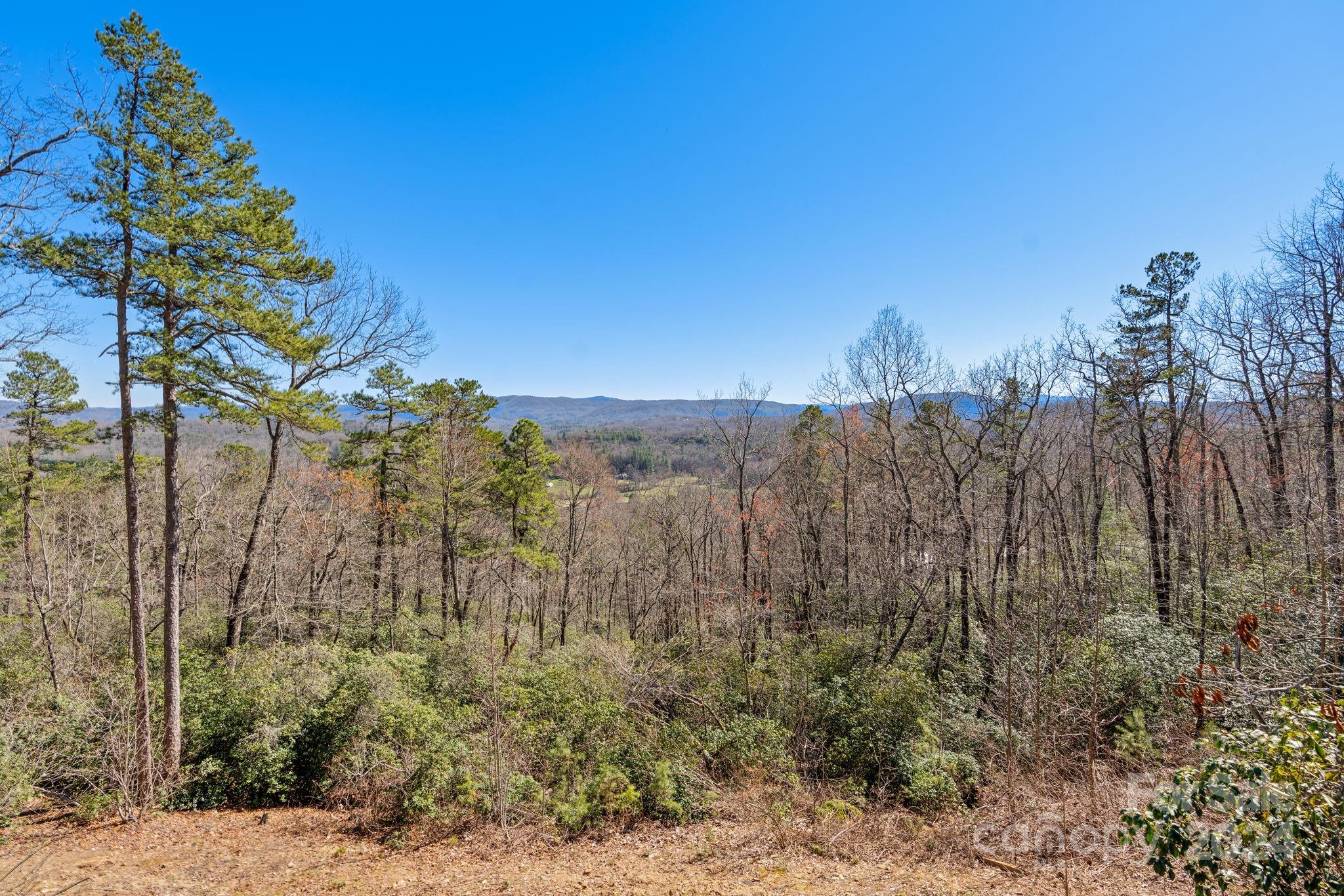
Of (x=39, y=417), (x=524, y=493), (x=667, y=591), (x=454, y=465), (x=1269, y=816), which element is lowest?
(x=667, y=591)

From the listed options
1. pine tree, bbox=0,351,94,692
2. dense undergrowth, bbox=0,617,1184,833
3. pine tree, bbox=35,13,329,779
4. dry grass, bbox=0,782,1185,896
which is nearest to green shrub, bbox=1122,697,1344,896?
dry grass, bbox=0,782,1185,896

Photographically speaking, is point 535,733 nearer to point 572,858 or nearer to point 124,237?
point 572,858

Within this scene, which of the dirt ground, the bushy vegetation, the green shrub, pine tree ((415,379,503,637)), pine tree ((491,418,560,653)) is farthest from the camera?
pine tree ((491,418,560,653))

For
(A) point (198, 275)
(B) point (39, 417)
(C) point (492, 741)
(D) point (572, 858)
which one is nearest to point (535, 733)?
(C) point (492, 741)

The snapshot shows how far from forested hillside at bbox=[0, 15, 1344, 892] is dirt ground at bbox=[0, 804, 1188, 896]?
39 centimetres

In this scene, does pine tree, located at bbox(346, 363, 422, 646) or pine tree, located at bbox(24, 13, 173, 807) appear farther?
pine tree, located at bbox(346, 363, 422, 646)

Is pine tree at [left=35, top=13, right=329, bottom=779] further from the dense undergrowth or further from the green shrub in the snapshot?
the green shrub

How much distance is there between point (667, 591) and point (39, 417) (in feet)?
83.9

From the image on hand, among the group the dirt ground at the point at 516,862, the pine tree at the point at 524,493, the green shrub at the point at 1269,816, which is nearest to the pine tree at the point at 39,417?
Answer: the pine tree at the point at 524,493

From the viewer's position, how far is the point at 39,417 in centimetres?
1945

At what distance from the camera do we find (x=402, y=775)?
29.7ft

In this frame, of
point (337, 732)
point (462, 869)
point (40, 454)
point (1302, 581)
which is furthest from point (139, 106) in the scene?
point (1302, 581)

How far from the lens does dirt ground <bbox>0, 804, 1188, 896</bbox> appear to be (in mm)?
6641

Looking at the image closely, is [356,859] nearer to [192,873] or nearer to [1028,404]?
[192,873]
